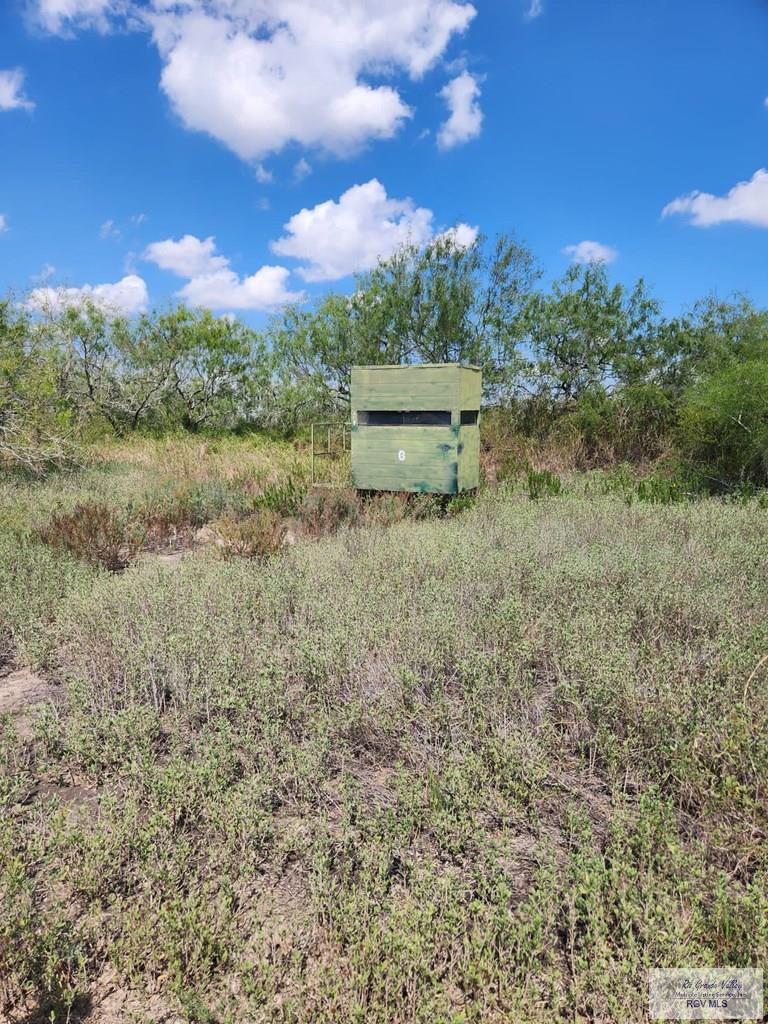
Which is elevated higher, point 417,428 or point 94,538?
point 417,428

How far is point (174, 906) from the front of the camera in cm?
221

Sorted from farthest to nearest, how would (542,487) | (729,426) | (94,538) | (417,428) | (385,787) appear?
(729,426) < (542,487) < (417,428) < (94,538) < (385,787)

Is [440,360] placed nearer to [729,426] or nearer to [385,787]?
[729,426]

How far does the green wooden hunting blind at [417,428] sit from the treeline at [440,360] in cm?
428

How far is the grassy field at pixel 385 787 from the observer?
79.6 inches

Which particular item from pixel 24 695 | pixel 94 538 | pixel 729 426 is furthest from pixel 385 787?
pixel 729 426

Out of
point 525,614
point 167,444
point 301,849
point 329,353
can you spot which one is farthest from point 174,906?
point 329,353

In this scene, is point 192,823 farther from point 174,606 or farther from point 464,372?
point 464,372

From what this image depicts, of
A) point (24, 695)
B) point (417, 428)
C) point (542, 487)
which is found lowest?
point (24, 695)

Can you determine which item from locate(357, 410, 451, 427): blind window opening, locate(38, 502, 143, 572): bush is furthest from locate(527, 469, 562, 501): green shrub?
locate(38, 502, 143, 572): bush

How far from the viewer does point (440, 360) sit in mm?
16516

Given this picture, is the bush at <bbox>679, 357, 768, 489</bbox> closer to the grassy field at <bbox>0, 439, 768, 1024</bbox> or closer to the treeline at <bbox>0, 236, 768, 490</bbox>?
the treeline at <bbox>0, 236, 768, 490</bbox>

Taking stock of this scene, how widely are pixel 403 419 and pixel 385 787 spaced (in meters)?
7.02

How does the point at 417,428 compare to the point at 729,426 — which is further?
the point at 729,426
